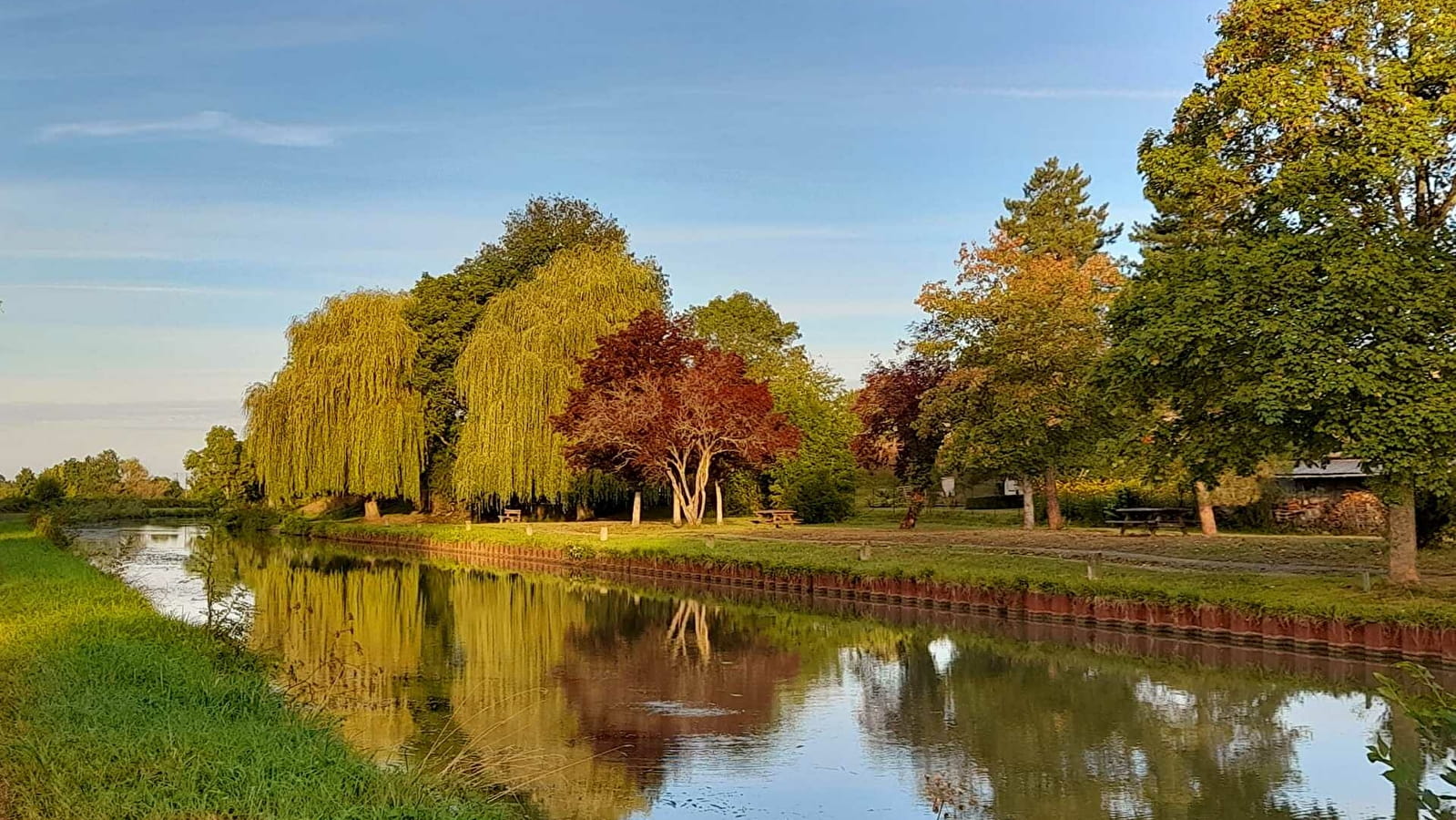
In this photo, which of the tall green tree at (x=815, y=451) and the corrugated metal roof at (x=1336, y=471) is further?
the tall green tree at (x=815, y=451)

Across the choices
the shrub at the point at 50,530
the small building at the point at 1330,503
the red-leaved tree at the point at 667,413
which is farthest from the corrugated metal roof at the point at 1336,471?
the shrub at the point at 50,530

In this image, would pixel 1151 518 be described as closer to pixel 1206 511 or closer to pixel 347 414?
pixel 1206 511

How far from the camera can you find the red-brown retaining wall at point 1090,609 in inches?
550

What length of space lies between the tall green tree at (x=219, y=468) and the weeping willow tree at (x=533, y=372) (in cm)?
2045

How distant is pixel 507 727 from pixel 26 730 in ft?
16.3

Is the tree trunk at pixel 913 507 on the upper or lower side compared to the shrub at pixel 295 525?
upper

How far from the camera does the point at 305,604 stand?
22.6 meters

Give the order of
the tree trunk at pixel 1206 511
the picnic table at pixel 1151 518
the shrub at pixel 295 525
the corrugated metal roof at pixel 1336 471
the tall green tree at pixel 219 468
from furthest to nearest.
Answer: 1. the tall green tree at pixel 219 468
2. the shrub at pixel 295 525
3. the corrugated metal roof at pixel 1336 471
4. the picnic table at pixel 1151 518
5. the tree trunk at pixel 1206 511

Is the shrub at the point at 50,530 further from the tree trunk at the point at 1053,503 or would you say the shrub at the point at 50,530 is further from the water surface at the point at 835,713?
the tree trunk at the point at 1053,503

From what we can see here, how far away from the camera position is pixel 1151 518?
29562 millimetres

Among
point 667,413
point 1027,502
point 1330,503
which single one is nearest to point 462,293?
point 667,413

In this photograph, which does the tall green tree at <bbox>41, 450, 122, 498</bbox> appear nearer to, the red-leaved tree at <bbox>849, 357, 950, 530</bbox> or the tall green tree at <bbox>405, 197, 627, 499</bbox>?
the tall green tree at <bbox>405, 197, 627, 499</bbox>

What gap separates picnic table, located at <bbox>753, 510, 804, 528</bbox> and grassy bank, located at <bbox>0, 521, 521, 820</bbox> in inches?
962

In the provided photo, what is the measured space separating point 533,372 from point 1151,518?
18.7 meters
